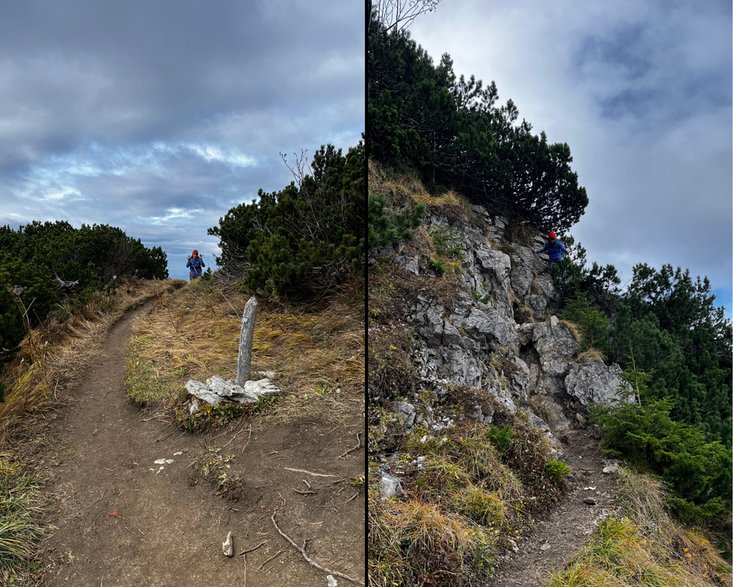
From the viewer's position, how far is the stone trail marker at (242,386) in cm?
426

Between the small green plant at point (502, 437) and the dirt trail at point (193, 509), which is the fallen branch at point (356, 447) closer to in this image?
the dirt trail at point (193, 509)

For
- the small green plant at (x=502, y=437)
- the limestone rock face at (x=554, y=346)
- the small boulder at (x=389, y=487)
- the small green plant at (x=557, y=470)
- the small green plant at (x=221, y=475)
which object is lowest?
the small green plant at (x=221, y=475)

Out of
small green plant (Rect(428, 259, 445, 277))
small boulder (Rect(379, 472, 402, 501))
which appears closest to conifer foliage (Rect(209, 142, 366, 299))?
small green plant (Rect(428, 259, 445, 277))

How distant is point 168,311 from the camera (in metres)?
9.10

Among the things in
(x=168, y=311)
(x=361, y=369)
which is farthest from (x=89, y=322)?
(x=361, y=369)

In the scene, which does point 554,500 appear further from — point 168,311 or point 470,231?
point 168,311

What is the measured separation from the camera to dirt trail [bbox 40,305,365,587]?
267cm

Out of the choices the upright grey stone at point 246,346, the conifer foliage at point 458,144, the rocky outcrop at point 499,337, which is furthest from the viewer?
the upright grey stone at point 246,346

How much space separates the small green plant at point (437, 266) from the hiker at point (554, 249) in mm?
592

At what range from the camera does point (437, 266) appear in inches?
105

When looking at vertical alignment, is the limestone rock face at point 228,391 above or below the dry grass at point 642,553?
below

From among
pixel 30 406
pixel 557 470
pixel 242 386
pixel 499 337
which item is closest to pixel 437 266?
pixel 499 337

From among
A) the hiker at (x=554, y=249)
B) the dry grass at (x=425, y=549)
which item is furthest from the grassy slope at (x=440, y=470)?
the hiker at (x=554, y=249)

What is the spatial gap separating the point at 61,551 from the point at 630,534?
3.22m
